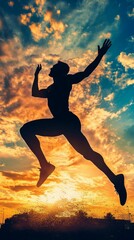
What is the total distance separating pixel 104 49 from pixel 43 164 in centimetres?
292

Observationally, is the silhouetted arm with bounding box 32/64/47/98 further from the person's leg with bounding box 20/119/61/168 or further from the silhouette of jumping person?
the person's leg with bounding box 20/119/61/168

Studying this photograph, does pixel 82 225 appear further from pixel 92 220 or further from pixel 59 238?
pixel 59 238

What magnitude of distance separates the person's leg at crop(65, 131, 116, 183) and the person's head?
1.38m

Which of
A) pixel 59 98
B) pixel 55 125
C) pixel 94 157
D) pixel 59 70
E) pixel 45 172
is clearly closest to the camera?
pixel 55 125

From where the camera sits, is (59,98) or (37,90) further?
(37,90)

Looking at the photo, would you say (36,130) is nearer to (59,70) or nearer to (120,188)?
(59,70)

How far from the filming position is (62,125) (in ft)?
17.0

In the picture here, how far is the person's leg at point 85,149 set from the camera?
17.4ft

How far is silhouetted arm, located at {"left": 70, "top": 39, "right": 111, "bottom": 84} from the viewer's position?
211 inches

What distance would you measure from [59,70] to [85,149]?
1.85 metres

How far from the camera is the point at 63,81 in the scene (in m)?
5.46

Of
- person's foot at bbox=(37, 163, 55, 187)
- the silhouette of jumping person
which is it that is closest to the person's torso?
the silhouette of jumping person

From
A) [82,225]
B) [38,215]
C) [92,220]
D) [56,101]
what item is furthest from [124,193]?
[38,215]

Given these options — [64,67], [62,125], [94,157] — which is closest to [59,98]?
[62,125]
